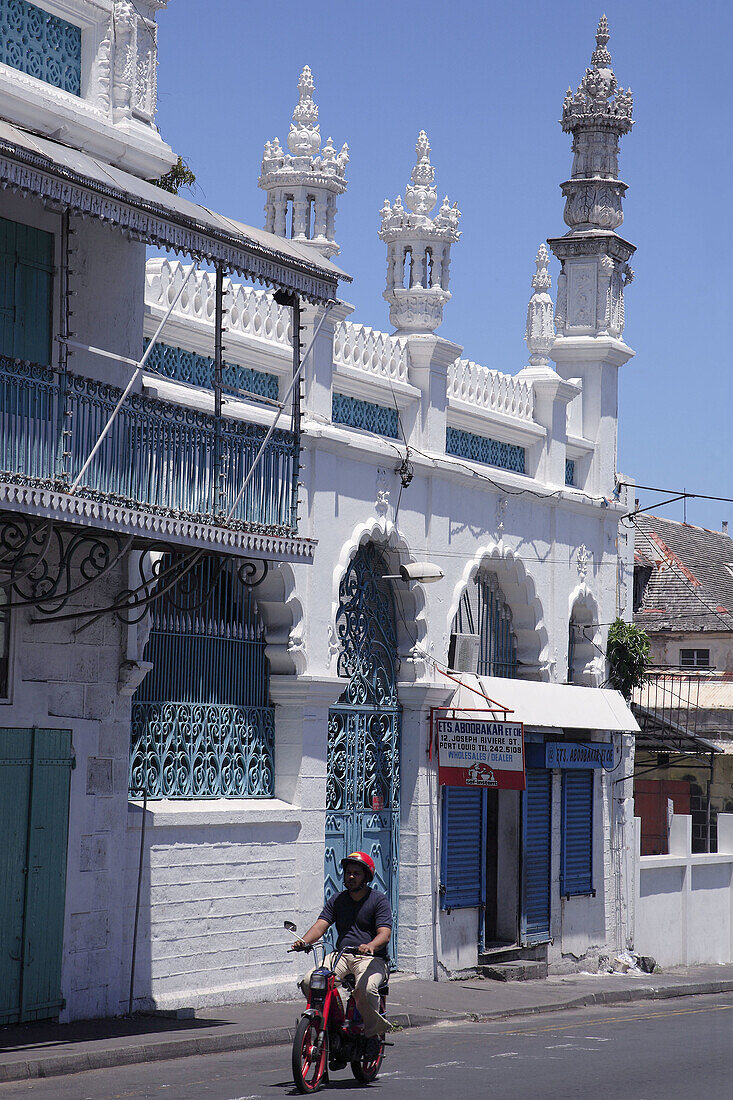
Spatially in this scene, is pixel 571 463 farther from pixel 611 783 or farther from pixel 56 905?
pixel 56 905

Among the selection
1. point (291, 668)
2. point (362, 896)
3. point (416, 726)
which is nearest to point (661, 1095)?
point (362, 896)

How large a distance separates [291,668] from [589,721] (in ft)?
18.4

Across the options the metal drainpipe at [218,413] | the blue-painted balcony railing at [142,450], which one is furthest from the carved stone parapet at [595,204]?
the metal drainpipe at [218,413]

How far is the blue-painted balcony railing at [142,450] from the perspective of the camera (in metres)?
10.5

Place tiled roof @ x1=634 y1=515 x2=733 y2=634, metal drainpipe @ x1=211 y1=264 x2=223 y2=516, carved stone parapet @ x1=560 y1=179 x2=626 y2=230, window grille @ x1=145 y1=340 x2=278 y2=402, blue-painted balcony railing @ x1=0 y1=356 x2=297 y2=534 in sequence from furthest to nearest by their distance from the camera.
→ 1. tiled roof @ x1=634 y1=515 x2=733 y2=634
2. carved stone parapet @ x1=560 y1=179 x2=626 y2=230
3. window grille @ x1=145 y1=340 x2=278 y2=402
4. metal drainpipe @ x1=211 y1=264 x2=223 y2=516
5. blue-painted balcony railing @ x1=0 y1=356 x2=297 y2=534

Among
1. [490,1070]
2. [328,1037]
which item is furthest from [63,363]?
[490,1070]

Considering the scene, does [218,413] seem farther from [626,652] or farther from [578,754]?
[626,652]

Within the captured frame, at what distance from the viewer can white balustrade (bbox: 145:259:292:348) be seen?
534 inches

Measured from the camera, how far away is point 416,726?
1662cm

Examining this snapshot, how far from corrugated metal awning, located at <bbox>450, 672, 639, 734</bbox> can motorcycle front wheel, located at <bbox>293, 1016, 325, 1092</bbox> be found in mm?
7285

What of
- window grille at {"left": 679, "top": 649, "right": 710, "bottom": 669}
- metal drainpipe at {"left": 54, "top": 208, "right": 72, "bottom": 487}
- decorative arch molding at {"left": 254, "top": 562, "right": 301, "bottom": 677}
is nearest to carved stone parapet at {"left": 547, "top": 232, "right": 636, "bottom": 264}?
decorative arch molding at {"left": 254, "top": 562, "right": 301, "bottom": 677}

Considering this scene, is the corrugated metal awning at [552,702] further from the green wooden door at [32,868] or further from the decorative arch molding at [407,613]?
the green wooden door at [32,868]

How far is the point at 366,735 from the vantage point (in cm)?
1605

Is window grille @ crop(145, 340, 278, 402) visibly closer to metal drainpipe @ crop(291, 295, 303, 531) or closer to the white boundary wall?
metal drainpipe @ crop(291, 295, 303, 531)
